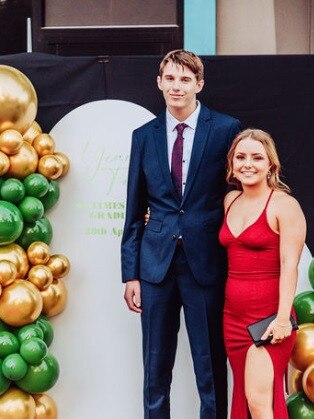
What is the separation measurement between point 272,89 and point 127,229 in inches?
47.0

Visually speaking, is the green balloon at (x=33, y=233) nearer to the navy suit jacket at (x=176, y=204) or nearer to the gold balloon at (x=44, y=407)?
the navy suit jacket at (x=176, y=204)

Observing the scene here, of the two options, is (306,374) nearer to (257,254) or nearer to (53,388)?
(257,254)

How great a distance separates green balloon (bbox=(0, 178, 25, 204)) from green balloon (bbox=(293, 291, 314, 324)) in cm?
154

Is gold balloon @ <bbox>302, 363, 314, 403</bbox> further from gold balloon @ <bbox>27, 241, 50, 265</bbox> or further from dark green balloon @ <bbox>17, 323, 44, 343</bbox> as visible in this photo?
gold balloon @ <bbox>27, 241, 50, 265</bbox>

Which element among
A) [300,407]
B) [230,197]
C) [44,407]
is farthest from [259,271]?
[44,407]

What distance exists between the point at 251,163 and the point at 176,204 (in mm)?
455

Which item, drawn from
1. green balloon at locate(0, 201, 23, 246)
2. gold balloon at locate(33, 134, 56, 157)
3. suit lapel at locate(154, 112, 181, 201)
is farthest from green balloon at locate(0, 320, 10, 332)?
suit lapel at locate(154, 112, 181, 201)

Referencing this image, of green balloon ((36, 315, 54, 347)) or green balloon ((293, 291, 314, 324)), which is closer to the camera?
green balloon ((293, 291, 314, 324))

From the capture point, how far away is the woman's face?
12.1 feet

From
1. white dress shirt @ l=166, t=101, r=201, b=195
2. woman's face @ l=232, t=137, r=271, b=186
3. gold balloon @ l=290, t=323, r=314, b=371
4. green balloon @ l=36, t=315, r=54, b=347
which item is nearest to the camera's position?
woman's face @ l=232, t=137, r=271, b=186

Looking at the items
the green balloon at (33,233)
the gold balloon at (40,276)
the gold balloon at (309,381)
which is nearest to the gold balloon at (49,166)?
the green balloon at (33,233)

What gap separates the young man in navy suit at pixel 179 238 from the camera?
3.93 meters

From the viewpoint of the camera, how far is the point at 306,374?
4.10 metres

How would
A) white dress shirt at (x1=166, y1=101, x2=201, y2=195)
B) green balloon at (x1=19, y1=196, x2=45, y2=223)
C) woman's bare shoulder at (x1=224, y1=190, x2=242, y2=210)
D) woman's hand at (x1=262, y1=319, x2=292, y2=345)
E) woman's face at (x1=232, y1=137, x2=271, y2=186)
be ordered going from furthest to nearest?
green balloon at (x1=19, y1=196, x2=45, y2=223) < white dress shirt at (x1=166, y1=101, x2=201, y2=195) < woman's bare shoulder at (x1=224, y1=190, x2=242, y2=210) < woman's face at (x1=232, y1=137, x2=271, y2=186) < woman's hand at (x1=262, y1=319, x2=292, y2=345)
